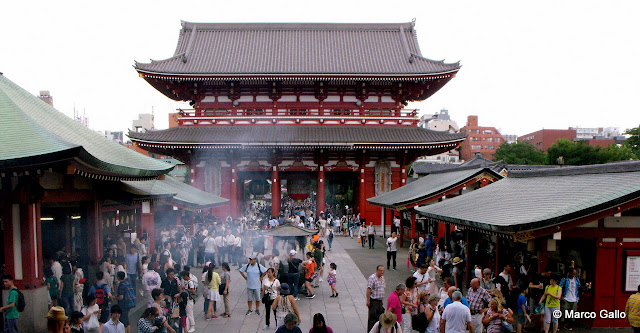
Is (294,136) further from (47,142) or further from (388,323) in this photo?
(388,323)

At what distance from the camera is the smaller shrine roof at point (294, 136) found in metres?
28.1

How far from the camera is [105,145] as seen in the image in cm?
1488

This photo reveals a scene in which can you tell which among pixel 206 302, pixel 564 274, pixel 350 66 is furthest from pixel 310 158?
pixel 564 274

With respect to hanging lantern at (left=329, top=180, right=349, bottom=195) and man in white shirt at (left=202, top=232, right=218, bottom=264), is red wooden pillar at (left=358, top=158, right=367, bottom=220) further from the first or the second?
man in white shirt at (left=202, top=232, right=218, bottom=264)

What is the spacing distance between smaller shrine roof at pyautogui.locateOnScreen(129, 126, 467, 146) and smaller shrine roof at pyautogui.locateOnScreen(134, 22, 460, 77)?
3.86 m

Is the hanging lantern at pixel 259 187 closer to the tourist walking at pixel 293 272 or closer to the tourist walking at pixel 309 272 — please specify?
the tourist walking at pixel 309 272

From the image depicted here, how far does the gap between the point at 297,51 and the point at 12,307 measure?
28.7m

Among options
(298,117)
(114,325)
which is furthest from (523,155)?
(114,325)

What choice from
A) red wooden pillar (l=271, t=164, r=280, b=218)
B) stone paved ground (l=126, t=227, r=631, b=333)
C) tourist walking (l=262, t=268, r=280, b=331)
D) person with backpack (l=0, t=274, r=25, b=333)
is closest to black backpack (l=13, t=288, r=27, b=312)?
person with backpack (l=0, t=274, r=25, b=333)

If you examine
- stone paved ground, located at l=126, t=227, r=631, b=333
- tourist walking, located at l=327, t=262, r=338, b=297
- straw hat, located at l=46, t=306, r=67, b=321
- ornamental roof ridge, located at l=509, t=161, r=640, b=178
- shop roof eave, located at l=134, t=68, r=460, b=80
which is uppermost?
shop roof eave, located at l=134, t=68, r=460, b=80

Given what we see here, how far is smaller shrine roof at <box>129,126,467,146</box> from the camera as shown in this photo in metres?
28.1

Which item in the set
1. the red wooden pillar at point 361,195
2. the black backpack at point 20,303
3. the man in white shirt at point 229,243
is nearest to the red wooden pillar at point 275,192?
the red wooden pillar at point 361,195

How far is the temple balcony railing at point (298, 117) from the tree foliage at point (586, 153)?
31543 millimetres

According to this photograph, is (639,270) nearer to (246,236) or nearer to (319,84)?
(246,236)
